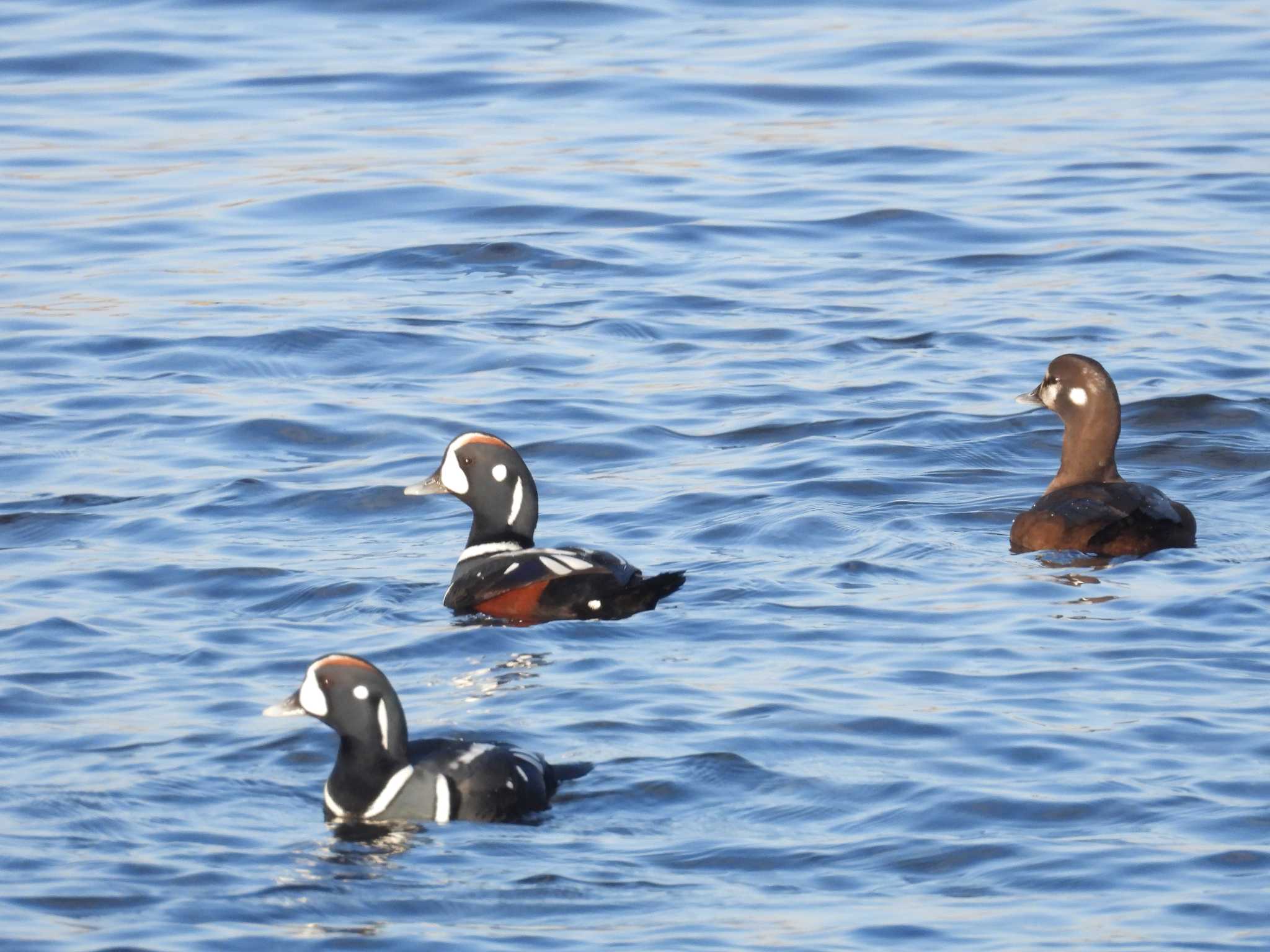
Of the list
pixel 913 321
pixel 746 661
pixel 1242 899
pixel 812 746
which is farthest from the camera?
pixel 913 321

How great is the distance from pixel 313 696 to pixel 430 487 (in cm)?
336

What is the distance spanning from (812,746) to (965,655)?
1.26 metres

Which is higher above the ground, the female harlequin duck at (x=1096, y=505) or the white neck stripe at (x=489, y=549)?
the female harlequin duck at (x=1096, y=505)

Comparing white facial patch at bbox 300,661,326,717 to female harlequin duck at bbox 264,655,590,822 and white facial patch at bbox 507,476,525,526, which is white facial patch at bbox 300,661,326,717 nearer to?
female harlequin duck at bbox 264,655,590,822

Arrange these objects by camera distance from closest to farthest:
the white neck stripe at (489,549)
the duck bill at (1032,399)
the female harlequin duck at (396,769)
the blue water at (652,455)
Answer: the blue water at (652,455) < the female harlequin duck at (396,769) < the white neck stripe at (489,549) < the duck bill at (1032,399)

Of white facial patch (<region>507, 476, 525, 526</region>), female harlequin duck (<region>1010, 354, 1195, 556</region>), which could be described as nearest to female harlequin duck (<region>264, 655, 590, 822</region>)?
white facial patch (<region>507, 476, 525, 526</region>)

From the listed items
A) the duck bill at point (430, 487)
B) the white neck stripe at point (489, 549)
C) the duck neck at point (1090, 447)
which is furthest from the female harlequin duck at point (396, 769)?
the duck neck at point (1090, 447)

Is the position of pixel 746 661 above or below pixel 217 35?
below

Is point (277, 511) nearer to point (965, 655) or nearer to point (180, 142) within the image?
point (965, 655)

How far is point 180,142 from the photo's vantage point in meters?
20.7

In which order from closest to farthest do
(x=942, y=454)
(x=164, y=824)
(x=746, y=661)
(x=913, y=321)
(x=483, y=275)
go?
(x=164, y=824), (x=746, y=661), (x=942, y=454), (x=913, y=321), (x=483, y=275)

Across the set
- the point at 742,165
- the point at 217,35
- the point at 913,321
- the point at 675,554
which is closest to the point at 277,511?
the point at 675,554

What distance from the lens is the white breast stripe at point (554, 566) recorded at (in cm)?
973

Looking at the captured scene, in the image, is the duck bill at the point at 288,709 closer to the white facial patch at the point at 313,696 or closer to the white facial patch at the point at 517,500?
the white facial patch at the point at 313,696
